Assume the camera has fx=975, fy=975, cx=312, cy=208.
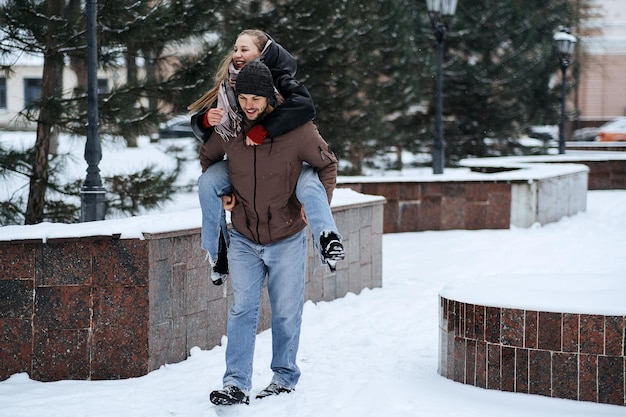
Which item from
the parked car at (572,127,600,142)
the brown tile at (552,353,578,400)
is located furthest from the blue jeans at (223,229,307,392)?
the parked car at (572,127,600,142)

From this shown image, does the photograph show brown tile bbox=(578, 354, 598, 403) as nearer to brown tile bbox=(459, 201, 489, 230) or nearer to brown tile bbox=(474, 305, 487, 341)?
brown tile bbox=(474, 305, 487, 341)

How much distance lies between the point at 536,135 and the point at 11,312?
78.7 feet

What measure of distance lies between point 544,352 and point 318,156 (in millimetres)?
1435

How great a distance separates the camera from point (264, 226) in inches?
183

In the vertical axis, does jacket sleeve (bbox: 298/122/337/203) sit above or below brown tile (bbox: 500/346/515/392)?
above

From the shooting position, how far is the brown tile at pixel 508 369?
15.6 ft

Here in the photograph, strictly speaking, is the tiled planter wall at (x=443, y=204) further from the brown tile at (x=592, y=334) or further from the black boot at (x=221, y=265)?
the brown tile at (x=592, y=334)

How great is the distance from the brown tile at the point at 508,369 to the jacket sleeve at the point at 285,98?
149cm

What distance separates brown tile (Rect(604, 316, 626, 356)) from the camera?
4543mm

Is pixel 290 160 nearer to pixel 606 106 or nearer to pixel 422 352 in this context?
pixel 422 352

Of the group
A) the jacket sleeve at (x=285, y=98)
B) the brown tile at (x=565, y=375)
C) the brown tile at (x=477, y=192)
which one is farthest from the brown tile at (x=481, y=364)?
the brown tile at (x=477, y=192)

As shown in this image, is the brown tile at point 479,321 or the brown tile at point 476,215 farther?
the brown tile at point 476,215

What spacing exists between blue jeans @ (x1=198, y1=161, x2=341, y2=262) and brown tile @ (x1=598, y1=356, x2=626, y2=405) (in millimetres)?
1402

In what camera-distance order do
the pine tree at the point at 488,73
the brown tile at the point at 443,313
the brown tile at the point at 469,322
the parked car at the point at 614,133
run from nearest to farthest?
the brown tile at the point at 469,322, the brown tile at the point at 443,313, the pine tree at the point at 488,73, the parked car at the point at 614,133
